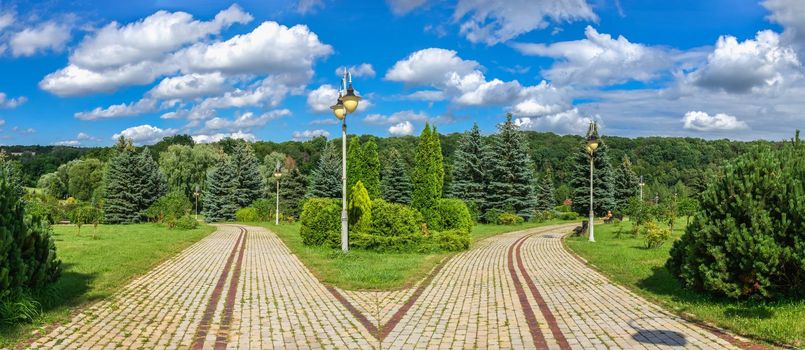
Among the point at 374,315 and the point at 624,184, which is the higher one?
the point at 624,184

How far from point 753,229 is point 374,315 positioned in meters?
5.33

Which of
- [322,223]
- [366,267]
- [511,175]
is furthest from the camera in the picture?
[511,175]

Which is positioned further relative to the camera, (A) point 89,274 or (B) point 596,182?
(B) point 596,182

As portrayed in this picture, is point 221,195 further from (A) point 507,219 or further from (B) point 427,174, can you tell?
(B) point 427,174

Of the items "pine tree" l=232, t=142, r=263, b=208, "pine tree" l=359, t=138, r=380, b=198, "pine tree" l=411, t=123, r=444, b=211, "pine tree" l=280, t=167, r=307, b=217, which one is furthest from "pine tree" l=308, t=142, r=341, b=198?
"pine tree" l=359, t=138, r=380, b=198

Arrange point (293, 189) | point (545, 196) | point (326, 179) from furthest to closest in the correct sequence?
1. point (545, 196)
2. point (293, 189)
3. point (326, 179)

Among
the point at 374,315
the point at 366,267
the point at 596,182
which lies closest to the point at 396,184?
the point at 596,182

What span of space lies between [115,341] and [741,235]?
8.01 metres

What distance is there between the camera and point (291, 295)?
349 inches

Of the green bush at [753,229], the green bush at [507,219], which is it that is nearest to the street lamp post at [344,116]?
the green bush at [753,229]

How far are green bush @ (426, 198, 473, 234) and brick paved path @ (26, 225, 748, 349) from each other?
32.8 ft

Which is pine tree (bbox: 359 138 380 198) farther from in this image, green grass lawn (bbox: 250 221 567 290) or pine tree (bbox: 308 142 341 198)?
pine tree (bbox: 308 142 341 198)

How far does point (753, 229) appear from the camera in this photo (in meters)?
7.26

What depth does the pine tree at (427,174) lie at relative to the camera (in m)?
22.6
